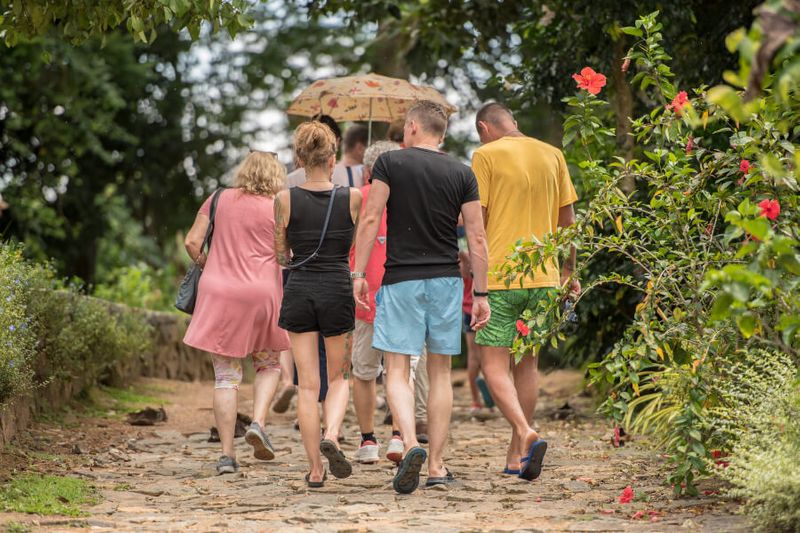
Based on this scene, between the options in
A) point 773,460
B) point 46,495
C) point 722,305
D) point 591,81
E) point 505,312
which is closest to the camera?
point 722,305

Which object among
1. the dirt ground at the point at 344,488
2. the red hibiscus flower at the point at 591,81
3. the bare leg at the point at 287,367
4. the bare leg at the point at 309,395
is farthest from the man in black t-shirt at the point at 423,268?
the bare leg at the point at 287,367

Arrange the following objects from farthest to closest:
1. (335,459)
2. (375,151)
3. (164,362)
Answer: (164,362), (375,151), (335,459)

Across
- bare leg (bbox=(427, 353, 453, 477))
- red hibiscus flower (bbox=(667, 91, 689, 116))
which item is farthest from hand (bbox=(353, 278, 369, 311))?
red hibiscus flower (bbox=(667, 91, 689, 116))

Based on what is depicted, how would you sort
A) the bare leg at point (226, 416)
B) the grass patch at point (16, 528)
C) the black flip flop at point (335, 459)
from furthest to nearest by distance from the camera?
the bare leg at point (226, 416) < the black flip flop at point (335, 459) < the grass patch at point (16, 528)

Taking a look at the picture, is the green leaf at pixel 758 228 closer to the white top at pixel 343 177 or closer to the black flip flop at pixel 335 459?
the black flip flop at pixel 335 459

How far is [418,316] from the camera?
579 centimetres

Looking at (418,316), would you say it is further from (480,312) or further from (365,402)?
(365,402)

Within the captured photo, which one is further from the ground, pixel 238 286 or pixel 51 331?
pixel 238 286

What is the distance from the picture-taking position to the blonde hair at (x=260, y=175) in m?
6.86

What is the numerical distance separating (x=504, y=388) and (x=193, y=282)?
7.30ft

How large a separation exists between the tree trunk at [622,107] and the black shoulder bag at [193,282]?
3791 mm

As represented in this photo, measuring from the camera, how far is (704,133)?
Result: 7992 millimetres

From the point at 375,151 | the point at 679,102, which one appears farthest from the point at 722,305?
the point at 375,151

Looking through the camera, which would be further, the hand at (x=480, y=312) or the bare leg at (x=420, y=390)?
the bare leg at (x=420, y=390)
